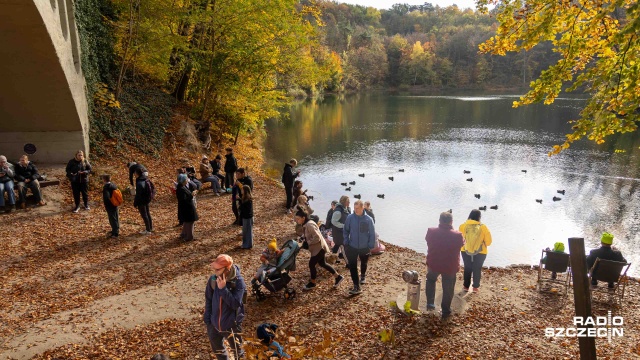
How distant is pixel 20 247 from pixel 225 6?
11585 mm

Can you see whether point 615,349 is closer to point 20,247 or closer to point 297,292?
point 297,292

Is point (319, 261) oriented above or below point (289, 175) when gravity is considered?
below

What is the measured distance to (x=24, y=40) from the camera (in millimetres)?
9766

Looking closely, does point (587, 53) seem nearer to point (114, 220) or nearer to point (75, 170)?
point (114, 220)

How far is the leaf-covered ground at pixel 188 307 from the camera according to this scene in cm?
575

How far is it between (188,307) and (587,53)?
25.0 feet

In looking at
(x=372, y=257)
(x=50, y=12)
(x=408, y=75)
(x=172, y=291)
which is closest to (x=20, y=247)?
(x=172, y=291)

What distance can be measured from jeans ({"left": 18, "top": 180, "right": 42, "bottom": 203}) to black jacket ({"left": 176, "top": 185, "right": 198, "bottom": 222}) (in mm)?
4635

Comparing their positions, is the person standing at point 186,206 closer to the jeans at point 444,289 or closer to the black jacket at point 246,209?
the black jacket at point 246,209

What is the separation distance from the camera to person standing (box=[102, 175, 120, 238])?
9.01m

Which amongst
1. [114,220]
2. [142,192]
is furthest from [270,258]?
[114,220]

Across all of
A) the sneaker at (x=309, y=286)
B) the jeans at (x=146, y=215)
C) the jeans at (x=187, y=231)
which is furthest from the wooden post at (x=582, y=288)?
the jeans at (x=146, y=215)

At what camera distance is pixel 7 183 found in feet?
33.5

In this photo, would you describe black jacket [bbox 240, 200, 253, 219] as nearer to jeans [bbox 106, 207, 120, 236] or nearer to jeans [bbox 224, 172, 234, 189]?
jeans [bbox 106, 207, 120, 236]
